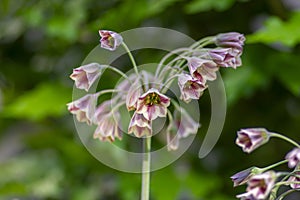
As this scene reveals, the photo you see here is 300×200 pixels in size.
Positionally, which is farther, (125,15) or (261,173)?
(125,15)

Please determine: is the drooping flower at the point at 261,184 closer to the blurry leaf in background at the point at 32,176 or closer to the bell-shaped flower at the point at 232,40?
the bell-shaped flower at the point at 232,40

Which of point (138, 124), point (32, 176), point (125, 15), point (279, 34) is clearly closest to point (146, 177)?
point (138, 124)

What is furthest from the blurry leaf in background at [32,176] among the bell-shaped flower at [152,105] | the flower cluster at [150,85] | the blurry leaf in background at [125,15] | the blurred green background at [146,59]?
the bell-shaped flower at [152,105]

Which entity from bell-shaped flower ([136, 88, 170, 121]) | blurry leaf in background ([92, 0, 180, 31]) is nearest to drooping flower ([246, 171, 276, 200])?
bell-shaped flower ([136, 88, 170, 121])

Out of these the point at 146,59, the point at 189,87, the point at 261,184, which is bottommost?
the point at 261,184

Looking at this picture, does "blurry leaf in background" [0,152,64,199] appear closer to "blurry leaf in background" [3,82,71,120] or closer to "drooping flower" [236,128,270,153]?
"blurry leaf in background" [3,82,71,120]

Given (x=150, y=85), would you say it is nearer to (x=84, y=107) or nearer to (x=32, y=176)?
(x=84, y=107)
